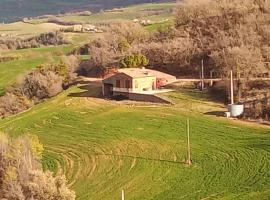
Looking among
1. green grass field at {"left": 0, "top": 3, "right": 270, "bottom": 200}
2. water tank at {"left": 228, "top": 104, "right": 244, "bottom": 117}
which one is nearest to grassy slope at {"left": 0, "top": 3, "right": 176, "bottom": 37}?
green grass field at {"left": 0, "top": 3, "right": 270, "bottom": 200}

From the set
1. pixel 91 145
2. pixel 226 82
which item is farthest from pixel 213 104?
pixel 91 145

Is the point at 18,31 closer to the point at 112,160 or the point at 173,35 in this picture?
the point at 173,35

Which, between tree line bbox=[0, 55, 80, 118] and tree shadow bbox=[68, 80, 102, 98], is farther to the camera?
tree line bbox=[0, 55, 80, 118]

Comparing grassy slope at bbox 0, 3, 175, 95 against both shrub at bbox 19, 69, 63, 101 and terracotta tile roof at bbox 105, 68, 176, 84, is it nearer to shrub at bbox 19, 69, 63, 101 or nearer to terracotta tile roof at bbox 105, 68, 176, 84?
shrub at bbox 19, 69, 63, 101

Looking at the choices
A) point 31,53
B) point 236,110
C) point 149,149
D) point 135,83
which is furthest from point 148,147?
point 31,53

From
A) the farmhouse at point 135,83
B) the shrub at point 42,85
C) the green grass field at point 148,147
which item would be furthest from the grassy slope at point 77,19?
the green grass field at point 148,147

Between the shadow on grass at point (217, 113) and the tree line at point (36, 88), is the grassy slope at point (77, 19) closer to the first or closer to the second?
the tree line at point (36, 88)
